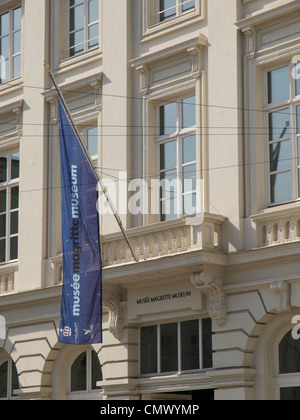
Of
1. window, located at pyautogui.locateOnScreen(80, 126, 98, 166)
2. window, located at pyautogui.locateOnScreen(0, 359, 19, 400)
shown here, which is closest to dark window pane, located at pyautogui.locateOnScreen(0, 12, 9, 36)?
window, located at pyautogui.locateOnScreen(80, 126, 98, 166)

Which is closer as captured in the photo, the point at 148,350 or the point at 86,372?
the point at 148,350

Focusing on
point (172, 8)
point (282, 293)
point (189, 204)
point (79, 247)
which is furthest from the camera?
point (172, 8)

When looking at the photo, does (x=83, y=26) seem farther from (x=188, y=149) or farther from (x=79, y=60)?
(x=188, y=149)

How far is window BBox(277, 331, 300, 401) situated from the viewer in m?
20.0

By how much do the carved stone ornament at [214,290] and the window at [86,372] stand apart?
4.21m

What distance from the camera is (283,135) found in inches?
830

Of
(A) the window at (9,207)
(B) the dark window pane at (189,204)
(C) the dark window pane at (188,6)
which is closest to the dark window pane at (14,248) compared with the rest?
(A) the window at (9,207)

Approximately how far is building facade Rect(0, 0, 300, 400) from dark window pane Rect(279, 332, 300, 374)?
0.08ft

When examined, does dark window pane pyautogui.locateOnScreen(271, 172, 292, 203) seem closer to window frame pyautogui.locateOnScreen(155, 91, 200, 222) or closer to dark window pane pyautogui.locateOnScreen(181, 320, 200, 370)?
window frame pyautogui.locateOnScreen(155, 91, 200, 222)

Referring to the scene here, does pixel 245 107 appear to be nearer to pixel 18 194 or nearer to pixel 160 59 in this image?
pixel 160 59

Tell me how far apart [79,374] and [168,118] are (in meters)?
6.61

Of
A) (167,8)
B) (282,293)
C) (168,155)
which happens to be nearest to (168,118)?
(168,155)

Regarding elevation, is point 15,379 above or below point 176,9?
below

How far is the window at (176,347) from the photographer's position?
21.5 metres
